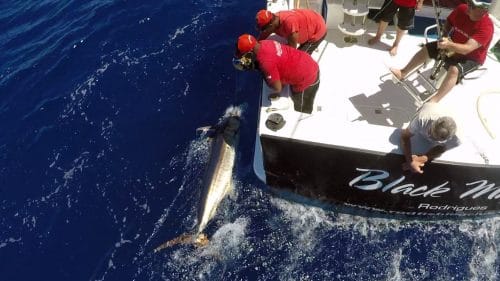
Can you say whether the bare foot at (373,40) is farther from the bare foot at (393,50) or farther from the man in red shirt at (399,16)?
the bare foot at (393,50)

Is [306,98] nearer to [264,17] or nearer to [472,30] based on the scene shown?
[264,17]

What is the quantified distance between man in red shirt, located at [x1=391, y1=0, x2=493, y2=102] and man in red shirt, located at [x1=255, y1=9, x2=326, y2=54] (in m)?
1.11

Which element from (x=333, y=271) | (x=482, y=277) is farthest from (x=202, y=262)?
(x=482, y=277)

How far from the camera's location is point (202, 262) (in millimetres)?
4945

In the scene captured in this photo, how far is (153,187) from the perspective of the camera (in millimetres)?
5727

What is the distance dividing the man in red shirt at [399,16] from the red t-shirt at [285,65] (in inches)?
65.1

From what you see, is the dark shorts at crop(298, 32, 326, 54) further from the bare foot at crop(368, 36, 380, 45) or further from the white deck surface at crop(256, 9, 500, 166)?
the bare foot at crop(368, 36, 380, 45)

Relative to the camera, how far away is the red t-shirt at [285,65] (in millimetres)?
4184

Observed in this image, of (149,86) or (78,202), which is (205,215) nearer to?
(78,202)

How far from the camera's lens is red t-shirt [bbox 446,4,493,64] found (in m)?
4.08

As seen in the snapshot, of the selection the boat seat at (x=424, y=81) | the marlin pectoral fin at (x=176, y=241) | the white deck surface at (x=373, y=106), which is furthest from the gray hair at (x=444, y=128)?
the marlin pectoral fin at (x=176, y=241)

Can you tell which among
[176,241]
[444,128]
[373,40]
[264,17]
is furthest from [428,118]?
[176,241]

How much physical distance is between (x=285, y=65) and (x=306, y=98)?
0.51 metres

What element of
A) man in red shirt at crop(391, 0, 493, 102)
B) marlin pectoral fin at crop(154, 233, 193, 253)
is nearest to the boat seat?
man in red shirt at crop(391, 0, 493, 102)
